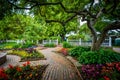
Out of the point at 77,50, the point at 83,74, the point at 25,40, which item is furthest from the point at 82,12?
the point at 25,40

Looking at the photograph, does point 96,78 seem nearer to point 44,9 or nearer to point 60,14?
point 44,9

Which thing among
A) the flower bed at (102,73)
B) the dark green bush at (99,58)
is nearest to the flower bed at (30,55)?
the dark green bush at (99,58)

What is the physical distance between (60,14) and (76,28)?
19.3 m

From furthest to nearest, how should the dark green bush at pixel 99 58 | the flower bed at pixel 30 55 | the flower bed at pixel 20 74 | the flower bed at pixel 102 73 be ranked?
1. the flower bed at pixel 30 55
2. the dark green bush at pixel 99 58
3. the flower bed at pixel 20 74
4. the flower bed at pixel 102 73

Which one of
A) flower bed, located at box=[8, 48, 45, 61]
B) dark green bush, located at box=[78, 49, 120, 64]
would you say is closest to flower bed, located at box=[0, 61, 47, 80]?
dark green bush, located at box=[78, 49, 120, 64]

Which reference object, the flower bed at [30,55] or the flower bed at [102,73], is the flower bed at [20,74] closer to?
the flower bed at [102,73]

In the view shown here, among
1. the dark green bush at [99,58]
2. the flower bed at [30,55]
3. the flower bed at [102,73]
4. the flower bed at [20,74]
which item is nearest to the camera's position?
the flower bed at [102,73]

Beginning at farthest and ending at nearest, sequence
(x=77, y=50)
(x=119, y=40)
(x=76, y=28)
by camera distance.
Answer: (x=76, y=28) → (x=119, y=40) → (x=77, y=50)

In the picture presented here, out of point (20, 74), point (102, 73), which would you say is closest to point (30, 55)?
point (20, 74)

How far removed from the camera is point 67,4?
11.5 meters

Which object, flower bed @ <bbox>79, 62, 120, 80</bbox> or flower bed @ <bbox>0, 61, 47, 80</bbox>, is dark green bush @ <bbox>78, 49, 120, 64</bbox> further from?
flower bed @ <bbox>0, 61, 47, 80</bbox>

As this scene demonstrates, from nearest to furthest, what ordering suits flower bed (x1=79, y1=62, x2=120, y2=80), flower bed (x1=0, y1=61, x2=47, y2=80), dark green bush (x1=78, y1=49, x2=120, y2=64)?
flower bed (x1=79, y1=62, x2=120, y2=80), flower bed (x1=0, y1=61, x2=47, y2=80), dark green bush (x1=78, y1=49, x2=120, y2=64)

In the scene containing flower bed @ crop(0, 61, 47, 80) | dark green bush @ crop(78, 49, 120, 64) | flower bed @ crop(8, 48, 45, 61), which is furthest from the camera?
flower bed @ crop(8, 48, 45, 61)

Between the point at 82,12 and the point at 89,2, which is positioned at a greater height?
the point at 89,2
